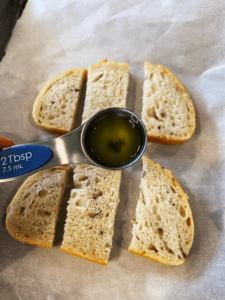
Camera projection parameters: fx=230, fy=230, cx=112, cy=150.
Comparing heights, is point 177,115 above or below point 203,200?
above

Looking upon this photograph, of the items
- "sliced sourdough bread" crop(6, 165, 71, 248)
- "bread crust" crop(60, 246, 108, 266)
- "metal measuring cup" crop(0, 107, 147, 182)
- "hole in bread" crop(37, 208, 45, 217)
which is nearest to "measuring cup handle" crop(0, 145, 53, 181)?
"metal measuring cup" crop(0, 107, 147, 182)

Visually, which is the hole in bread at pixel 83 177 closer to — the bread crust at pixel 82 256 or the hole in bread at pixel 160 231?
the bread crust at pixel 82 256

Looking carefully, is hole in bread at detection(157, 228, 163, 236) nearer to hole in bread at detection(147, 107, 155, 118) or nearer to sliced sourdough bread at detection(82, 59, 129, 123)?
hole in bread at detection(147, 107, 155, 118)

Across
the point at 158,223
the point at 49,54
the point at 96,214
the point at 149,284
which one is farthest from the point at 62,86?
the point at 149,284

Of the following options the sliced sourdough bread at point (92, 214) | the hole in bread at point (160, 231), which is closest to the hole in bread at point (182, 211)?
the hole in bread at point (160, 231)

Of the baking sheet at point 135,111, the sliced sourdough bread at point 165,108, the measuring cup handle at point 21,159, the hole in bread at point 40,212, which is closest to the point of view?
the measuring cup handle at point 21,159

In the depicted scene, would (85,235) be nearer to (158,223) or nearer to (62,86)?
(158,223)

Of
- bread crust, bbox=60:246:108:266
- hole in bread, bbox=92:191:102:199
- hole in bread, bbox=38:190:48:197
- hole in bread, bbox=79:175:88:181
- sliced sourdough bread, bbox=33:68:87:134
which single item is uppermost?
sliced sourdough bread, bbox=33:68:87:134
